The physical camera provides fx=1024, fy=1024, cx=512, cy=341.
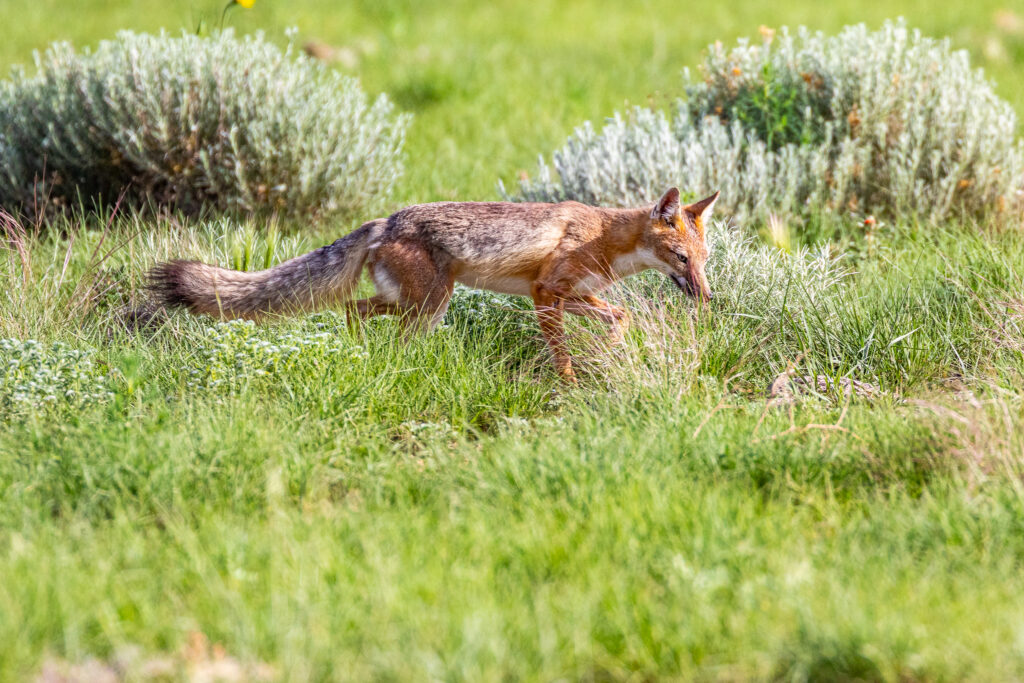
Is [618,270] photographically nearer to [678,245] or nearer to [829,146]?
[678,245]

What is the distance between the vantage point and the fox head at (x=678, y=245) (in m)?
5.61

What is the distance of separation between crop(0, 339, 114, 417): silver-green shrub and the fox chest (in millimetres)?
2533

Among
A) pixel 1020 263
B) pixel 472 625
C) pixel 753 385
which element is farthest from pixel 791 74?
pixel 472 625

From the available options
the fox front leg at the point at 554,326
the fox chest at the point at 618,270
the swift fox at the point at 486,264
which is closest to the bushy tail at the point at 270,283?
the swift fox at the point at 486,264

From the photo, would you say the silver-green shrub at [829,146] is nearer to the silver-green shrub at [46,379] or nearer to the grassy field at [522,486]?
the grassy field at [522,486]

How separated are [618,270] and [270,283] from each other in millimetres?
1955

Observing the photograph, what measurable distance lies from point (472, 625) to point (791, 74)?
6.78m

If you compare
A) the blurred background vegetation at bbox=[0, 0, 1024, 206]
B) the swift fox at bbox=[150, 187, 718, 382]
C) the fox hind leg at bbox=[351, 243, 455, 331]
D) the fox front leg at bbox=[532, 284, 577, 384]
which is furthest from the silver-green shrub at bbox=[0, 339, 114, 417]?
the blurred background vegetation at bbox=[0, 0, 1024, 206]

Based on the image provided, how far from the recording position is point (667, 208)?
5648 millimetres

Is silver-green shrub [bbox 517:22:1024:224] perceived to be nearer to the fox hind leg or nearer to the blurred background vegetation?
the blurred background vegetation

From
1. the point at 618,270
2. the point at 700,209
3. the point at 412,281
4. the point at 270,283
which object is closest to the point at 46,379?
the point at 270,283

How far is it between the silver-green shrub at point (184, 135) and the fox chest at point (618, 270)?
3079 millimetres

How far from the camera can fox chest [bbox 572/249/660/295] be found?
5715 mm

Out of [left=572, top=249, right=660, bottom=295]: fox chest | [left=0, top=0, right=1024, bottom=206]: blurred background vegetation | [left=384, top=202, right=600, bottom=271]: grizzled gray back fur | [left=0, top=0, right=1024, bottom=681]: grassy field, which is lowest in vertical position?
[left=0, top=0, right=1024, bottom=681]: grassy field
